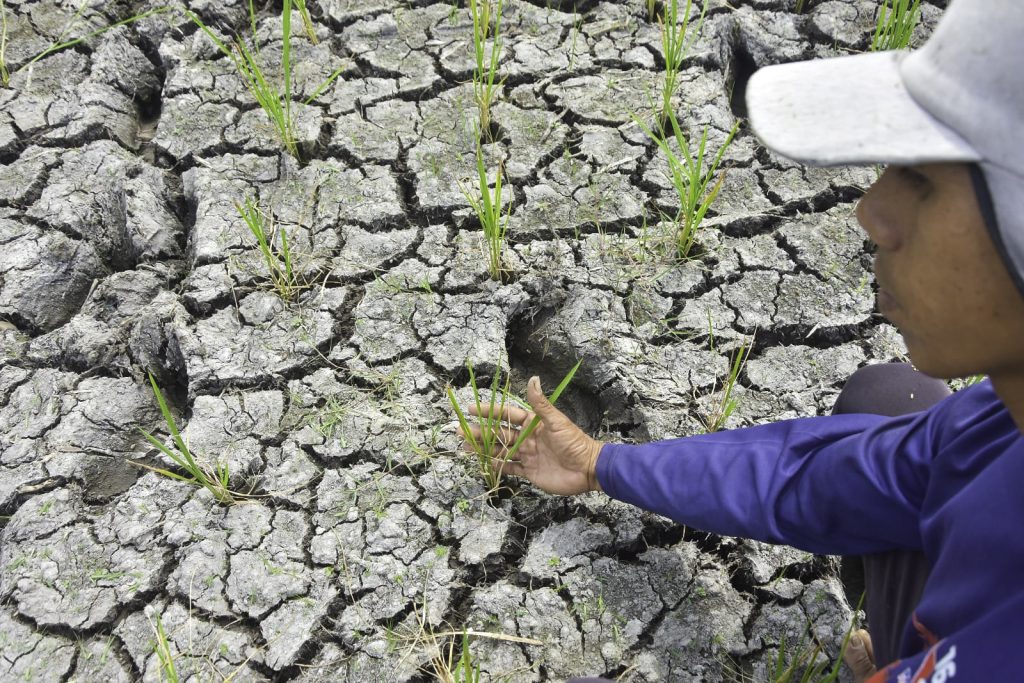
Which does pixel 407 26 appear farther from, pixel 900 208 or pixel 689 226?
pixel 900 208

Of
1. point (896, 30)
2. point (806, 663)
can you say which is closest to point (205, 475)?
point (806, 663)

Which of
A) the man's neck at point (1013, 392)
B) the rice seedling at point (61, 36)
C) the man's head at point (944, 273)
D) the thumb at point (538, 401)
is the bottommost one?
the thumb at point (538, 401)

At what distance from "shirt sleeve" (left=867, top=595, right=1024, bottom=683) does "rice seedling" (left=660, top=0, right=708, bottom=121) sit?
1666mm

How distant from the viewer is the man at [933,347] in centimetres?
88

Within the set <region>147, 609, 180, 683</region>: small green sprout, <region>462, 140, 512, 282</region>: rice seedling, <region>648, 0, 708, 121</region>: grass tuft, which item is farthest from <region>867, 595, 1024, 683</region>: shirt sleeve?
<region>648, 0, 708, 121</region>: grass tuft

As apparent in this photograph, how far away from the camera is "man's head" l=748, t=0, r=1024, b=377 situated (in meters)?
0.86

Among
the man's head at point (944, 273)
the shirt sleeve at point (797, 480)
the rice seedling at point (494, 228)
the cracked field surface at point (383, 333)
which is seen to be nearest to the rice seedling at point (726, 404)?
the cracked field surface at point (383, 333)

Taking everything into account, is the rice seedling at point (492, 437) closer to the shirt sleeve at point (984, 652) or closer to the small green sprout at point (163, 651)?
the small green sprout at point (163, 651)

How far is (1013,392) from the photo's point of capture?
1.08m

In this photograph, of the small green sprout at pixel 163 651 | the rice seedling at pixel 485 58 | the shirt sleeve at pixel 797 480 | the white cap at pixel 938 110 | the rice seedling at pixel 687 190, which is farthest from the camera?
the rice seedling at pixel 485 58

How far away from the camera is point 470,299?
221 centimetres

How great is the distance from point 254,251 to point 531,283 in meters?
0.75

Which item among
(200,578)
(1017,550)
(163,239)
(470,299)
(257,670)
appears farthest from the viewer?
(163,239)

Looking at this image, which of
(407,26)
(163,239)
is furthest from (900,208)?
(407,26)
